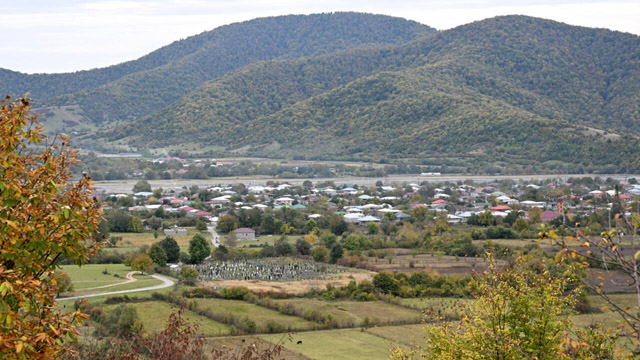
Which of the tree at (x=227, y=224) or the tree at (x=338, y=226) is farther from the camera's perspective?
the tree at (x=227, y=224)

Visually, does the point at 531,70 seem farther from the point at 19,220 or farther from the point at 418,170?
the point at 19,220

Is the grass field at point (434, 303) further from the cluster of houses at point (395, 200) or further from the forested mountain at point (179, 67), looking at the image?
the forested mountain at point (179, 67)

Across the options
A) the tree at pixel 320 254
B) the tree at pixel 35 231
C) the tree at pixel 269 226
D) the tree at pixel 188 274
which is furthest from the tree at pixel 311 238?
the tree at pixel 35 231

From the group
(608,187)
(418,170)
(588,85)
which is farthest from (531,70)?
(608,187)

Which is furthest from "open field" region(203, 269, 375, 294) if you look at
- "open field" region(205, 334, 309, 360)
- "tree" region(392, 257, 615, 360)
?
"tree" region(392, 257, 615, 360)

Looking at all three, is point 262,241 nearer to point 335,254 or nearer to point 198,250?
point 335,254

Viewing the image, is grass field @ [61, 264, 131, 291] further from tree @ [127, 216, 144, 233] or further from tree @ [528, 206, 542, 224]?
tree @ [528, 206, 542, 224]
